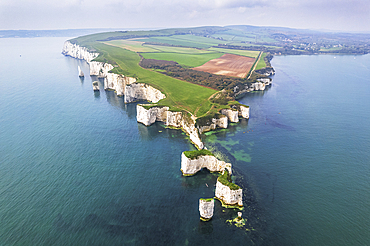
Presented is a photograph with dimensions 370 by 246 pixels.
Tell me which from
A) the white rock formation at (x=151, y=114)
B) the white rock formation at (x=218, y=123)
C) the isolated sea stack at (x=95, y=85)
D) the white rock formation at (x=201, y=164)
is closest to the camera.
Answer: the white rock formation at (x=201, y=164)

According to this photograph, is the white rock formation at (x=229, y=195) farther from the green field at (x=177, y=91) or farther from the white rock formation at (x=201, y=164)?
the green field at (x=177, y=91)

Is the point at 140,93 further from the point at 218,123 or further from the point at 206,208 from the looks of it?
the point at 206,208

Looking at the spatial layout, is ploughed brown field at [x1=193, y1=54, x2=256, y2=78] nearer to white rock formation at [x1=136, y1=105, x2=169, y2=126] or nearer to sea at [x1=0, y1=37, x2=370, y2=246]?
sea at [x1=0, y1=37, x2=370, y2=246]

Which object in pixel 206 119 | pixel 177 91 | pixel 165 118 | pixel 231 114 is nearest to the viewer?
pixel 206 119

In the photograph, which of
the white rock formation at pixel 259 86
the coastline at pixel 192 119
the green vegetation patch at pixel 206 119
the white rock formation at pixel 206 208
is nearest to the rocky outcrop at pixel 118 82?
the coastline at pixel 192 119

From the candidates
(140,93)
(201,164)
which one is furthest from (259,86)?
(201,164)
